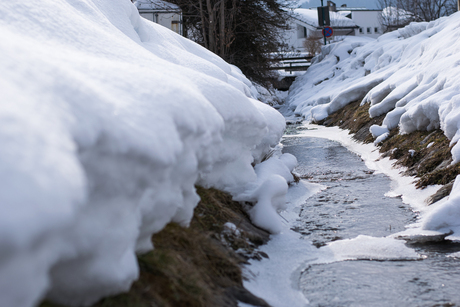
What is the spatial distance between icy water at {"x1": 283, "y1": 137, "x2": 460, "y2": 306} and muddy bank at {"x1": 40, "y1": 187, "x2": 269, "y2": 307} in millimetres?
504

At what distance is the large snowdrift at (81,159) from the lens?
116 cm

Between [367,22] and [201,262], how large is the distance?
1969 inches

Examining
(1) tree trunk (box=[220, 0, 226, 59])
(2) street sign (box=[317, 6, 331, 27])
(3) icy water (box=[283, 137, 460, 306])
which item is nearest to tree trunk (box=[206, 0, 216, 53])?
(1) tree trunk (box=[220, 0, 226, 59])

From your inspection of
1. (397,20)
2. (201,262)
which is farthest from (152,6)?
(397,20)

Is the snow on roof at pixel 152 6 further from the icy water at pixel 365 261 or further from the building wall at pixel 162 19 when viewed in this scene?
the icy water at pixel 365 261

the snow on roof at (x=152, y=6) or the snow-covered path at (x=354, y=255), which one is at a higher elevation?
the snow on roof at (x=152, y=6)

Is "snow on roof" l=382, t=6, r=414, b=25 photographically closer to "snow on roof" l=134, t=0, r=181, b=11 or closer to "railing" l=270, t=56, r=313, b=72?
"railing" l=270, t=56, r=313, b=72

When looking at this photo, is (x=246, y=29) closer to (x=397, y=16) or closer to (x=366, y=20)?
(x=397, y=16)

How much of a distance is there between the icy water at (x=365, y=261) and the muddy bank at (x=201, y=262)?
0.50m

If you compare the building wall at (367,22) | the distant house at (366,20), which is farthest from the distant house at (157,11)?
the building wall at (367,22)

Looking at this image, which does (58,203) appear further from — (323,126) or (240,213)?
(323,126)

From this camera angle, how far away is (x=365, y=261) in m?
3.36

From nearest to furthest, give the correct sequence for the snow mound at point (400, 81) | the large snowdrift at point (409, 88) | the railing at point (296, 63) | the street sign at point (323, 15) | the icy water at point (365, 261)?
the icy water at point (365, 261), the large snowdrift at point (409, 88), the snow mound at point (400, 81), the railing at point (296, 63), the street sign at point (323, 15)

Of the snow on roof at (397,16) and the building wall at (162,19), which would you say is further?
the snow on roof at (397,16)
